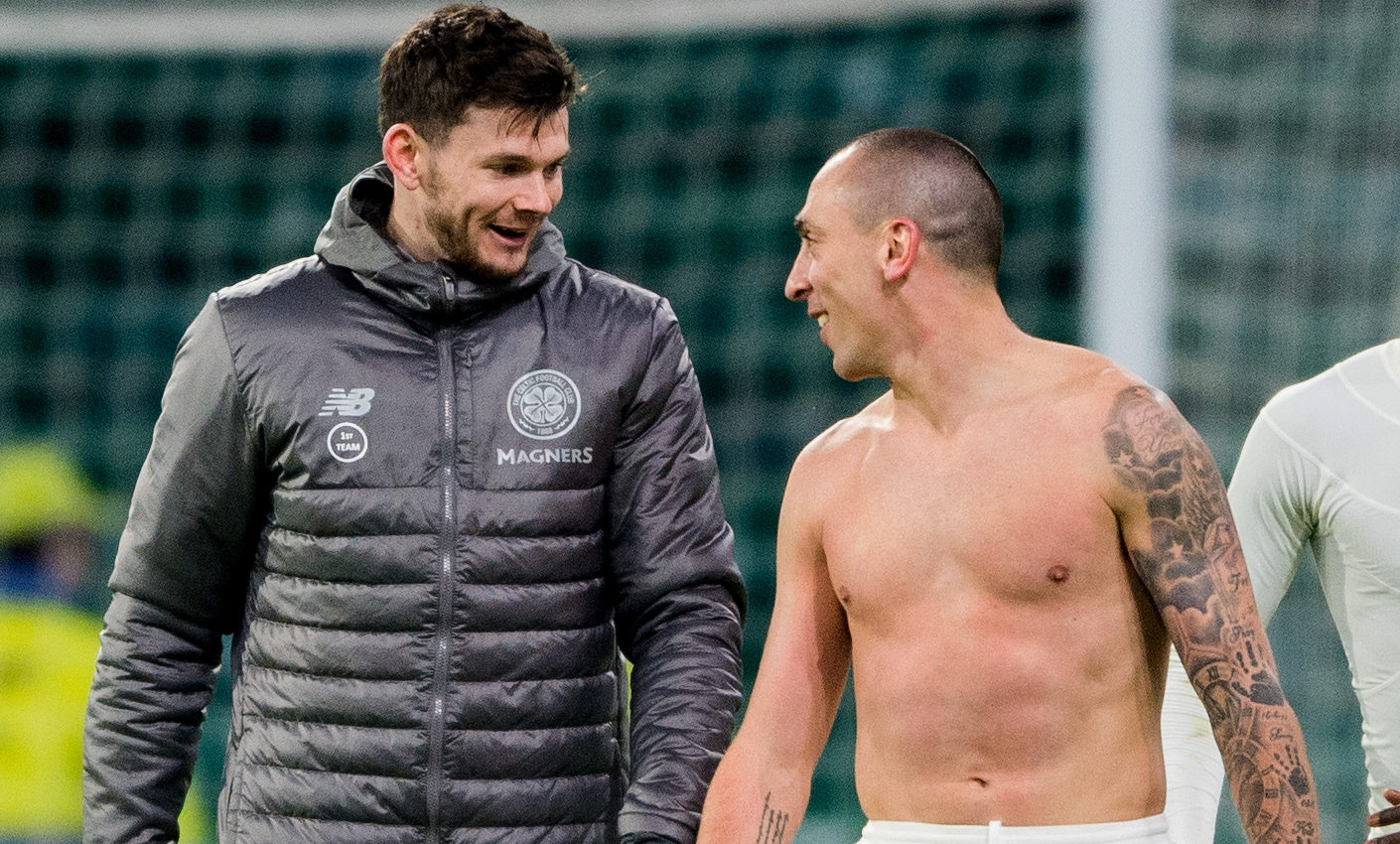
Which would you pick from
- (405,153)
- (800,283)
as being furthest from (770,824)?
(405,153)

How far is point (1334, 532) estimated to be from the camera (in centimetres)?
302

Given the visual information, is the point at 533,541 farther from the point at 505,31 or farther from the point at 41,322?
the point at 41,322

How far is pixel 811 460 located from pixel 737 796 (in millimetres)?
524

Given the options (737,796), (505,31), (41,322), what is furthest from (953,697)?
(41,322)

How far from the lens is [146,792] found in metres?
2.90

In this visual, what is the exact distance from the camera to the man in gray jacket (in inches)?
110

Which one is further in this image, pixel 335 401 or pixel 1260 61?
pixel 1260 61

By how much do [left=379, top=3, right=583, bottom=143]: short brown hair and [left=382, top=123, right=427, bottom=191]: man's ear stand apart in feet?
0.05

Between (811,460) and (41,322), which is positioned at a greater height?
(811,460)

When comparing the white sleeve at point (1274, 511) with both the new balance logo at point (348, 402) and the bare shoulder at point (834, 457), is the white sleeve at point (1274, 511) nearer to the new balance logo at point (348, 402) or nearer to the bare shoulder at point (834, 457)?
the bare shoulder at point (834, 457)

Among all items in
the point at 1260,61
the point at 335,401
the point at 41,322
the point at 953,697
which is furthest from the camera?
the point at 41,322

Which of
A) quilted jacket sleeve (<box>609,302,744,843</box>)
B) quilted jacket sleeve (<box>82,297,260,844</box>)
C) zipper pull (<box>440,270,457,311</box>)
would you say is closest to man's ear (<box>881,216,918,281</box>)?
quilted jacket sleeve (<box>609,302,744,843</box>)

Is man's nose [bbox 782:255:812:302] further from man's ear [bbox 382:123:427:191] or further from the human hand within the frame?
the human hand

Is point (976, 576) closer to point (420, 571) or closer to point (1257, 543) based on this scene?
point (1257, 543)
